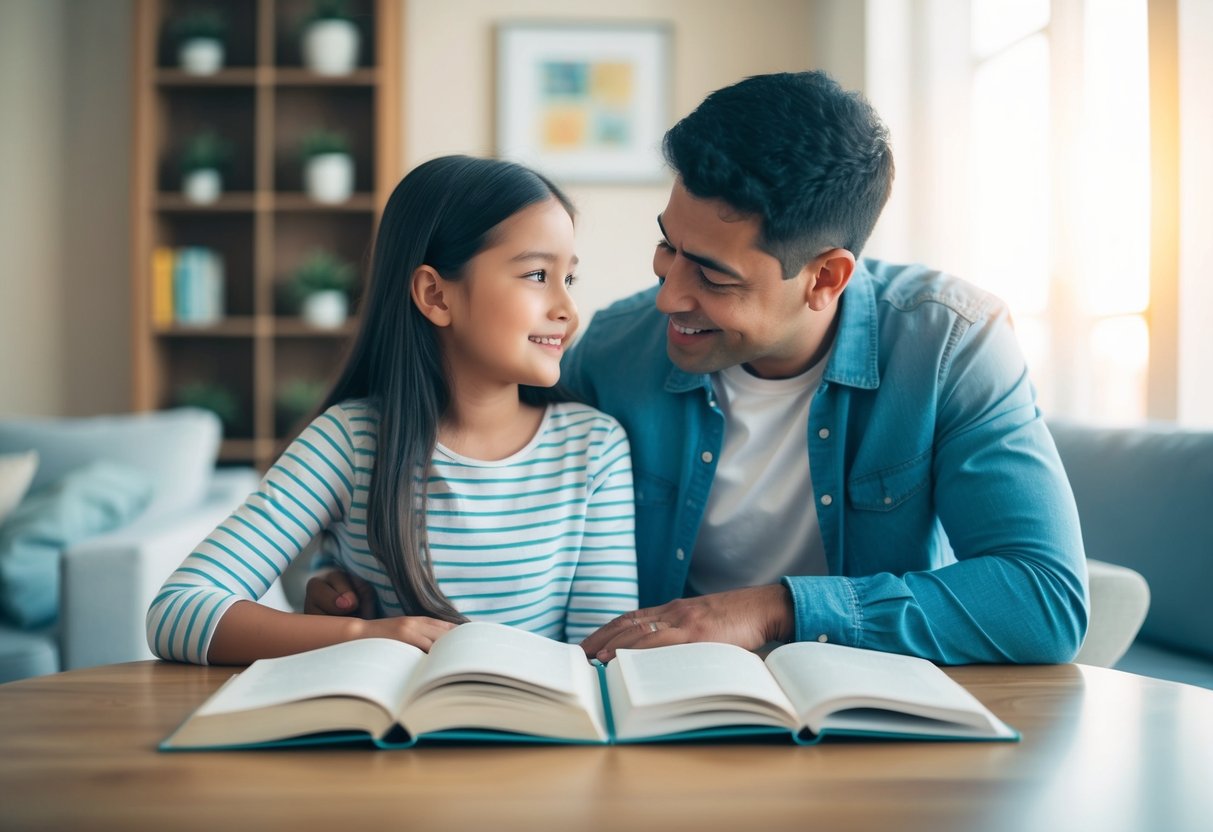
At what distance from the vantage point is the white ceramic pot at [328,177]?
156 inches

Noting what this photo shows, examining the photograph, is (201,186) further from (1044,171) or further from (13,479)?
(1044,171)

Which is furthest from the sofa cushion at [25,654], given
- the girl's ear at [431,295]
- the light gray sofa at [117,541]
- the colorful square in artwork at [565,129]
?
the colorful square in artwork at [565,129]

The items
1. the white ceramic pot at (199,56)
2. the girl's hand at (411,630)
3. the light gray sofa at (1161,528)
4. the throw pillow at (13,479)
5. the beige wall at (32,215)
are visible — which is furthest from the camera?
the beige wall at (32,215)

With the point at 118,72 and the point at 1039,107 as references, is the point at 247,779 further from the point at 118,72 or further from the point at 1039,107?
the point at 118,72

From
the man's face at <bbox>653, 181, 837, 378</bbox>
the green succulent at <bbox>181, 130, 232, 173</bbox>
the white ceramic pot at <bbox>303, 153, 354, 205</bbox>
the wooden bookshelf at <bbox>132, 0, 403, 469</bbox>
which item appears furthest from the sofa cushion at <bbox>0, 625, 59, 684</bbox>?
the green succulent at <bbox>181, 130, 232, 173</bbox>

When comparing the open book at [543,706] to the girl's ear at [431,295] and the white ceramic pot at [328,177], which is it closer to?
Result: the girl's ear at [431,295]

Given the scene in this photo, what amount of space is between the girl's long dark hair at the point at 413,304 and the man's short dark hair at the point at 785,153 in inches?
8.7

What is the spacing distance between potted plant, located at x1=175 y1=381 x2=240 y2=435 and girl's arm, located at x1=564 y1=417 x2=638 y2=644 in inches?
120

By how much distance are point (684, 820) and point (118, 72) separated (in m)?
4.45

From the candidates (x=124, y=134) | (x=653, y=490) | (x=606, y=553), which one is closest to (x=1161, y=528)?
(x=653, y=490)

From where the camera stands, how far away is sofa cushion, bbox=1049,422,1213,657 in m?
1.75

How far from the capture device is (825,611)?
1.05m

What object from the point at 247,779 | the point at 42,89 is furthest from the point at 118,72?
the point at 247,779

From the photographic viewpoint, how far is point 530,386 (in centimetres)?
147
